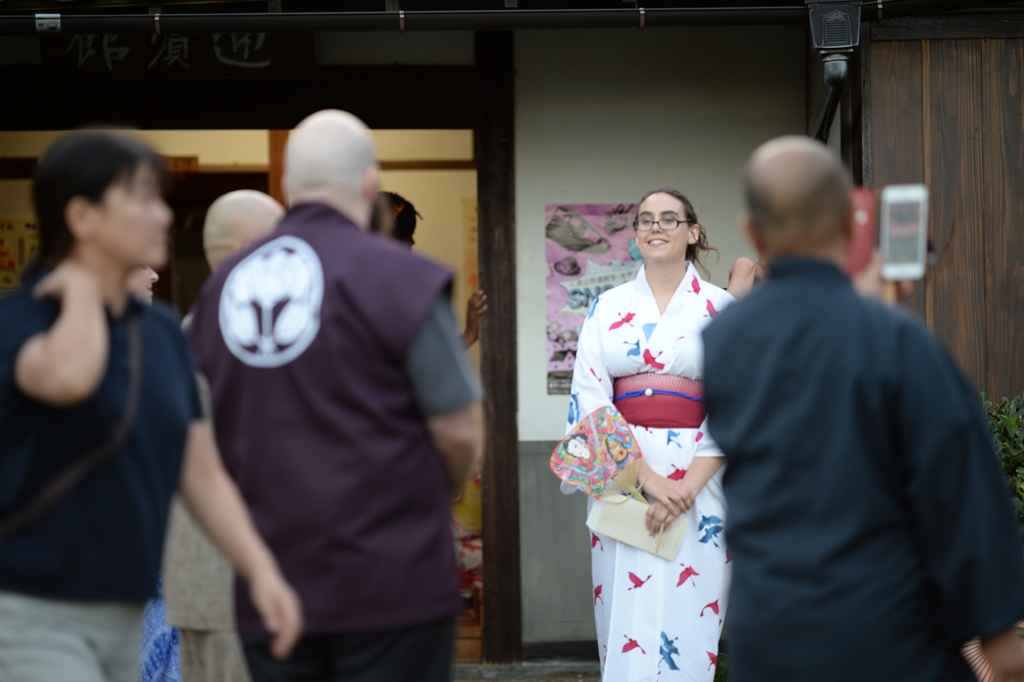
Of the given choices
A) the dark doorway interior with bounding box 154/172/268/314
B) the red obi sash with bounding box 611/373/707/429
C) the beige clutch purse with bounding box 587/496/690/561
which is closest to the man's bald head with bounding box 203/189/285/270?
the red obi sash with bounding box 611/373/707/429

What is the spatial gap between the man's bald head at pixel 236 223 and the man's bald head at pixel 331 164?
0.98m

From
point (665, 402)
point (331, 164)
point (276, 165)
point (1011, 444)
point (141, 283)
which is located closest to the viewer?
point (331, 164)

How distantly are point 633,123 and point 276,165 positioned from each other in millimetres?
2195

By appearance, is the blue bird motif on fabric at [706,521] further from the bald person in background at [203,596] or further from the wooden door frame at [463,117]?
the bald person in background at [203,596]

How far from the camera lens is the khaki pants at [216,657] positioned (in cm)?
318

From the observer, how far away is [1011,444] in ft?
13.4

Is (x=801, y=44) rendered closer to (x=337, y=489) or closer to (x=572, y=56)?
(x=572, y=56)

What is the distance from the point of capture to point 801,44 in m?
5.84

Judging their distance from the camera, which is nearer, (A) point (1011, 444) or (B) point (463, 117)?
(A) point (1011, 444)

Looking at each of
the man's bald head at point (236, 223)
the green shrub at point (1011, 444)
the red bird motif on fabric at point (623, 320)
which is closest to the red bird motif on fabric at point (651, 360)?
the red bird motif on fabric at point (623, 320)

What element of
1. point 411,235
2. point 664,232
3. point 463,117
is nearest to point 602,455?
point 664,232

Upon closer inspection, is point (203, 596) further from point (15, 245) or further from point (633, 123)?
point (15, 245)

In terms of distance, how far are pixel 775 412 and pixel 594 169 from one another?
3.85 m

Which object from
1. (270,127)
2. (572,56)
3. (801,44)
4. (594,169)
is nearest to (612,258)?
(594,169)
